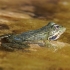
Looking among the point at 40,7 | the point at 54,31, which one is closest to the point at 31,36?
the point at 54,31

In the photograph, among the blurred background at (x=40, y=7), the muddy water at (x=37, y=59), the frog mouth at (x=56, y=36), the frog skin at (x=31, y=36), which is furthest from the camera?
the blurred background at (x=40, y=7)

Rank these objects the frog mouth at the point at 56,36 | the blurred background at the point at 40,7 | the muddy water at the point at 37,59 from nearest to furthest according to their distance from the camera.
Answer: the muddy water at the point at 37,59, the frog mouth at the point at 56,36, the blurred background at the point at 40,7

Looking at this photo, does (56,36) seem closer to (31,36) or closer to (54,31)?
(54,31)

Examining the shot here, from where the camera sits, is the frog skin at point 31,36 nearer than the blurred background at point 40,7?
Yes

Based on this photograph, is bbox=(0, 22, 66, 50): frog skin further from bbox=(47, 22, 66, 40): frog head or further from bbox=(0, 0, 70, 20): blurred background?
bbox=(0, 0, 70, 20): blurred background

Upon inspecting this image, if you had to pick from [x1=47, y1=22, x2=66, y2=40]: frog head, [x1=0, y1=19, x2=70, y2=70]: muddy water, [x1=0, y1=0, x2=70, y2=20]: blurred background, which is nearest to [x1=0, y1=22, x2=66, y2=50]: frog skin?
[x1=47, y1=22, x2=66, y2=40]: frog head

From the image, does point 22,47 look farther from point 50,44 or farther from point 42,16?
point 42,16

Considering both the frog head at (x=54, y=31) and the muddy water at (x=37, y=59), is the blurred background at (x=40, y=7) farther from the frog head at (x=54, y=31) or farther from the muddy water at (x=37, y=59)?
the muddy water at (x=37, y=59)

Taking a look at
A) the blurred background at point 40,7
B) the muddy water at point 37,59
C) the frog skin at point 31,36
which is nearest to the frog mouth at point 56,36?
the frog skin at point 31,36
